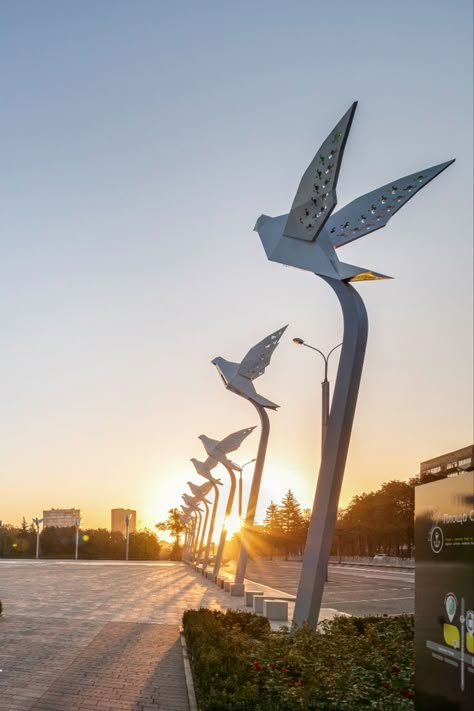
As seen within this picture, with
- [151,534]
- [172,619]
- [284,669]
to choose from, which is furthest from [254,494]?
[151,534]

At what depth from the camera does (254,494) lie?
2389 cm

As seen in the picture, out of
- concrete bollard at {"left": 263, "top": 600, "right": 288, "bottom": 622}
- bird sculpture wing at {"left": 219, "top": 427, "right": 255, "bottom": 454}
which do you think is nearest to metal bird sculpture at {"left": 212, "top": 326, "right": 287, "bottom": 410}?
concrete bollard at {"left": 263, "top": 600, "right": 288, "bottom": 622}

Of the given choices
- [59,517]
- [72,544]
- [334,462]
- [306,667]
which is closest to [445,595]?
→ [306,667]

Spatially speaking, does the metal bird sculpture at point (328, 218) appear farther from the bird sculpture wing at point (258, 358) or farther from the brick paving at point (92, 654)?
the bird sculpture wing at point (258, 358)

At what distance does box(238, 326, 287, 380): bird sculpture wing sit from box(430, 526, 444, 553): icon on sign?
17.1 metres

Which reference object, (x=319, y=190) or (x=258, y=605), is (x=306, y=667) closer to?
(x=319, y=190)

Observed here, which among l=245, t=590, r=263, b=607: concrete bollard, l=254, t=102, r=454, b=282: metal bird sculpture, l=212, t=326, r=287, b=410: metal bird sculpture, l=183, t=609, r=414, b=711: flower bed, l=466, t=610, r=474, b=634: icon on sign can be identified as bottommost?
l=245, t=590, r=263, b=607: concrete bollard

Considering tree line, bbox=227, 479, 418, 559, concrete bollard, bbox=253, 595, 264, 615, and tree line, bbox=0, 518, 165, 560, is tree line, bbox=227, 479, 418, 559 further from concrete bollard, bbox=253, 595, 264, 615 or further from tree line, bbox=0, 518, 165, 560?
concrete bollard, bbox=253, 595, 264, 615

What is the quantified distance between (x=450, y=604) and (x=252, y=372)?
1828 cm

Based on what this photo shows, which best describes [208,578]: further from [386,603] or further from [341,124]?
[341,124]

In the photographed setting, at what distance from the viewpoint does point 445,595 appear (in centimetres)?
479

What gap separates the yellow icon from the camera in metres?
4.59

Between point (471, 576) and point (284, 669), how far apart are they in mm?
5412

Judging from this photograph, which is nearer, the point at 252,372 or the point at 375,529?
the point at 252,372
